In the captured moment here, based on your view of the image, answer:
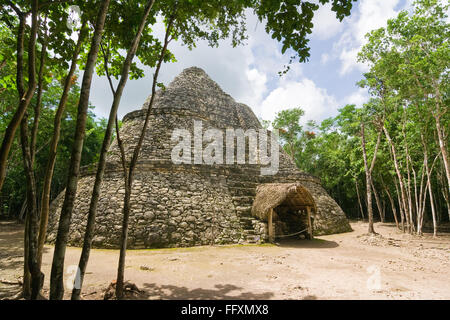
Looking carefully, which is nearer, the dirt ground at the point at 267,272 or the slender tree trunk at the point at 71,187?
the slender tree trunk at the point at 71,187

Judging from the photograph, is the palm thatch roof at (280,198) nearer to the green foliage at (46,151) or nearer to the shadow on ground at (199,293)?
the shadow on ground at (199,293)

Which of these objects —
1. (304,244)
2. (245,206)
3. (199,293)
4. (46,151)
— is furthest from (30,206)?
(46,151)

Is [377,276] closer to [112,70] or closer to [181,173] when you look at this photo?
[112,70]

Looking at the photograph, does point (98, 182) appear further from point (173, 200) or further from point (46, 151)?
point (46, 151)

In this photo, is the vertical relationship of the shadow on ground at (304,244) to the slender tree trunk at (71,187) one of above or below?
below

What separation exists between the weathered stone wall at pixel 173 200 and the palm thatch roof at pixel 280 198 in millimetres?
523

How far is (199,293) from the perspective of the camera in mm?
3674

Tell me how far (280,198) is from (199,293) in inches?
198

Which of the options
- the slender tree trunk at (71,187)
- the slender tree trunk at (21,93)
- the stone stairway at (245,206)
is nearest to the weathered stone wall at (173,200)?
the stone stairway at (245,206)

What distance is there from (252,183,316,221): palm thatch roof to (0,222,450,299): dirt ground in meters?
1.44

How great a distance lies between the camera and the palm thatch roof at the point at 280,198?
26.7 ft

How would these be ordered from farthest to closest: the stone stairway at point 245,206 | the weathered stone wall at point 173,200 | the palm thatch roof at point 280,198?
the stone stairway at point 245,206, the palm thatch roof at point 280,198, the weathered stone wall at point 173,200

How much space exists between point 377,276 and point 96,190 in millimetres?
5225

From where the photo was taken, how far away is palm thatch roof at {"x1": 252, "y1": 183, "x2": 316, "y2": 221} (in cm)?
813
